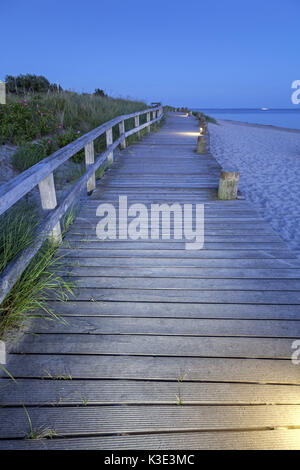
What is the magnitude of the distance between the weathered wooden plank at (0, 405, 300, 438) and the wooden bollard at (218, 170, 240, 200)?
11.3 feet

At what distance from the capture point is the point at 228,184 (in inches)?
176

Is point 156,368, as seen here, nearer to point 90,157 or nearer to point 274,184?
point 90,157

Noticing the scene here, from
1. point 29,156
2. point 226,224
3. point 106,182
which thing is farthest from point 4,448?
point 29,156

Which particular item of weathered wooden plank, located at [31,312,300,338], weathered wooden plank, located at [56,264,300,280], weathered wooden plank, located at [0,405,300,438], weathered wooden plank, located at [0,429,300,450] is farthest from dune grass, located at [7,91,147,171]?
weathered wooden plank, located at [0,429,300,450]

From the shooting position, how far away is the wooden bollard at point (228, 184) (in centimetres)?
434

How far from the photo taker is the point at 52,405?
1479 mm

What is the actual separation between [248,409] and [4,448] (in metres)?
1.21

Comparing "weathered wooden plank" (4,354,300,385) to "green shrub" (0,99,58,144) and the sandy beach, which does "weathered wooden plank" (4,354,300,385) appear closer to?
the sandy beach

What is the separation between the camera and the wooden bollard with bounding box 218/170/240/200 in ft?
14.3

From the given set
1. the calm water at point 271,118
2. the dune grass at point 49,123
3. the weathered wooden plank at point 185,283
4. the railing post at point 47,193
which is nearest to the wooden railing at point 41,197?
the railing post at point 47,193

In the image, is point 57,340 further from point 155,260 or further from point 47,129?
point 47,129

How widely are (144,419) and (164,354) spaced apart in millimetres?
420

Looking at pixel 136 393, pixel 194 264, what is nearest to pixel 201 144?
pixel 194 264

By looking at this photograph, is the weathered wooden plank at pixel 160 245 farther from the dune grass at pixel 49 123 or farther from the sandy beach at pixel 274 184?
the dune grass at pixel 49 123
